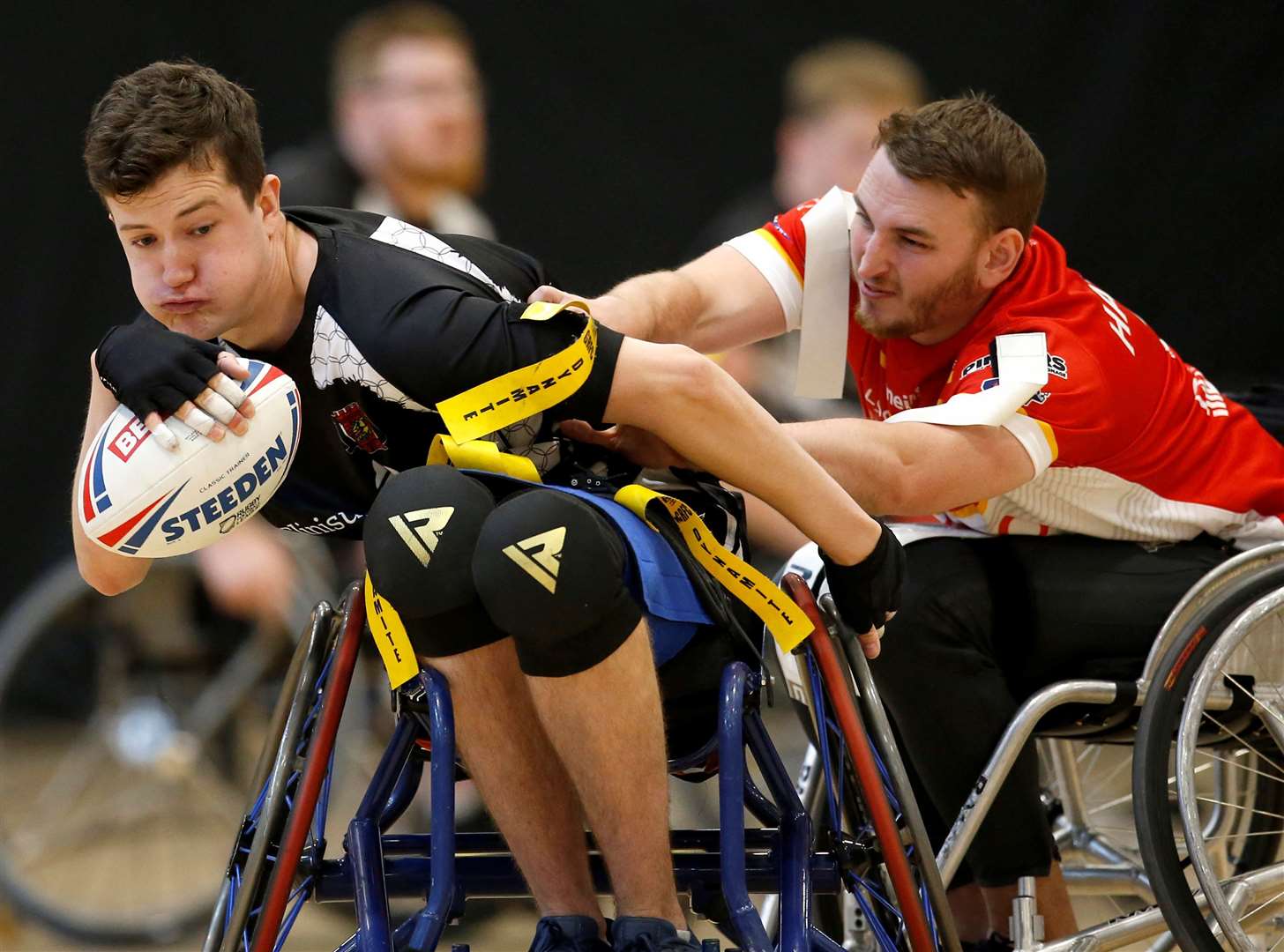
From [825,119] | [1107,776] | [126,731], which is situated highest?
[825,119]

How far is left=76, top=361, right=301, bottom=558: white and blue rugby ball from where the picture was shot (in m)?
1.56

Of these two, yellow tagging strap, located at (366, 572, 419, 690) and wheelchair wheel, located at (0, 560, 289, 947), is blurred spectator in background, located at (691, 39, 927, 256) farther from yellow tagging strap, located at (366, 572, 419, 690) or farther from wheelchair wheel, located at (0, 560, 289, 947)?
yellow tagging strap, located at (366, 572, 419, 690)

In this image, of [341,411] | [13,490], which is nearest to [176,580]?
[13,490]

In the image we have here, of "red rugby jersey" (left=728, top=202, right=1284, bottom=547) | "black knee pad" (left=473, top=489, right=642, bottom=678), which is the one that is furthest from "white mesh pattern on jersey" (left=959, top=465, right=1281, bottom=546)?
"black knee pad" (left=473, top=489, right=642, bottom=678)

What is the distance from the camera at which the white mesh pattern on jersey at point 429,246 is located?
1.83 m

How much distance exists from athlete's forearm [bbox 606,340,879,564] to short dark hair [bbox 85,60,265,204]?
489 millimetres

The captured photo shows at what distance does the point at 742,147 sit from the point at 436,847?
229 cm

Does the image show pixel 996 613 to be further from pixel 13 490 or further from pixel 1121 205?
pixel 13 490

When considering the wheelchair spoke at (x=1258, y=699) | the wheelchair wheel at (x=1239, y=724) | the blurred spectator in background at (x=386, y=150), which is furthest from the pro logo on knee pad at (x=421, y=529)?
the blurred spectator in background at (x=386, y=150)

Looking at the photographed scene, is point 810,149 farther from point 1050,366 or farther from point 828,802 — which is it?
point 828,802

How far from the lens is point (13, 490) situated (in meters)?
3.42

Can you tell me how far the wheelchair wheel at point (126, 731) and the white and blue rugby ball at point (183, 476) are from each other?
1903 millimetres

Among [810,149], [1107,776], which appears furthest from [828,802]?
[810,149]

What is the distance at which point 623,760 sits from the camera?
5.15 feet
